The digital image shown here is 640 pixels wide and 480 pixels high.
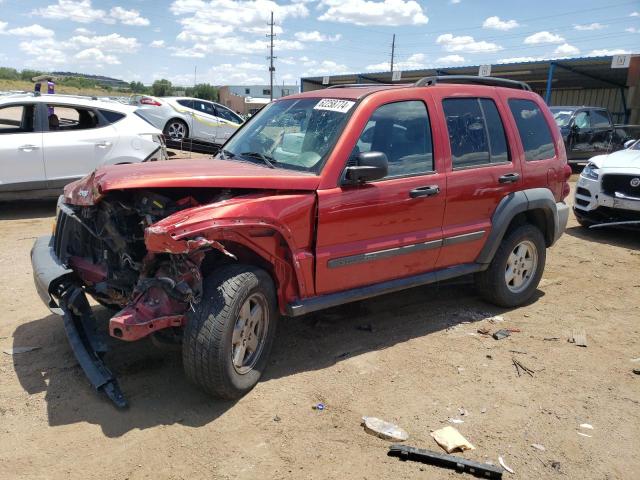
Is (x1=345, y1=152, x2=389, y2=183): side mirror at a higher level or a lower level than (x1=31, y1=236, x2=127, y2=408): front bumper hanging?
higher

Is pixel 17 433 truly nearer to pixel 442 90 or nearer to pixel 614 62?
pixel 442 90

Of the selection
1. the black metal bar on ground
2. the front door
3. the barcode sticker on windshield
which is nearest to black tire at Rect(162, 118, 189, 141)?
the barcode sticker on windshield

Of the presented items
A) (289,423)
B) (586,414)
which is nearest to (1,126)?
(289,423)

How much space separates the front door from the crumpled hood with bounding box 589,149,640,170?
507cm

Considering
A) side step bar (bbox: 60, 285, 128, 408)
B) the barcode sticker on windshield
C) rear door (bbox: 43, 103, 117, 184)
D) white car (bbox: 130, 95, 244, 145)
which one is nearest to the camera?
side step bar (bbox: 60, 285, 128, 408)

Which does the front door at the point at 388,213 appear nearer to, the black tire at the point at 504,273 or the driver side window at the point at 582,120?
the black tire at the point at 504,273

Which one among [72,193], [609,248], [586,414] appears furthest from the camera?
[609,248]

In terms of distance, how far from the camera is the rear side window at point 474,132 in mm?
4578

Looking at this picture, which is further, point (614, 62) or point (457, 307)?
point (614, 62)

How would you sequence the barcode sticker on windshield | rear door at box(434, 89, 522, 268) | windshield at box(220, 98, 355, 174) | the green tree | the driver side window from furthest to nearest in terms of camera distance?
the green tree < the driver side window < rear door at box(434, 89, 522, 268) < the barcode sticker on windshield < windshield at box(220, 98, 355, 174)

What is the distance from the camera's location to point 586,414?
11.6ft

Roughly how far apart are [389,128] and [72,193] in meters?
2.36

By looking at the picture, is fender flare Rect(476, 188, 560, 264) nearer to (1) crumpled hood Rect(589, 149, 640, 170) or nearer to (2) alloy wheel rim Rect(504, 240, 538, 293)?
(2) alloy wheel rim Rect(504, 240, 538, 293)

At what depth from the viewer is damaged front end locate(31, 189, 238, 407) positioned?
3.21 metres
